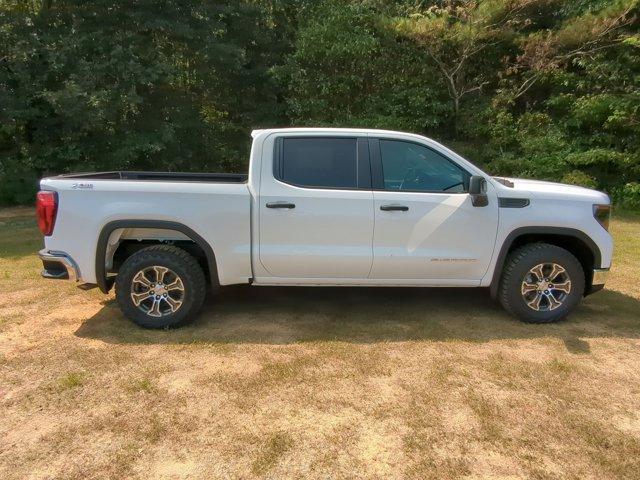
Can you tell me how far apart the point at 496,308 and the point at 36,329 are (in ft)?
14.2

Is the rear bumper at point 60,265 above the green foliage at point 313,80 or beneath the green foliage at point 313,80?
beneath

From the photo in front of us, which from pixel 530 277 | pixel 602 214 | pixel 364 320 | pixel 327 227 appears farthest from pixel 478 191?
pixel 364 320

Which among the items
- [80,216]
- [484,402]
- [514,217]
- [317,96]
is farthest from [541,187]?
[317,96]

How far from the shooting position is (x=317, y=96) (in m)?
14.2

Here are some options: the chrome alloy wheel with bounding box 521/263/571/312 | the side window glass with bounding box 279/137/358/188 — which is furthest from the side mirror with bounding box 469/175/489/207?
the side window glass with bounding box 279/137/358/188

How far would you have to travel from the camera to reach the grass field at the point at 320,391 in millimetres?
2797

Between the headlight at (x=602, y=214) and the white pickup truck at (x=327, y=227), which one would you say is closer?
the white pickup truck at (x=327, y=227)

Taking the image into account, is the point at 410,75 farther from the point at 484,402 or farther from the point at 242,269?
the point at 484,402

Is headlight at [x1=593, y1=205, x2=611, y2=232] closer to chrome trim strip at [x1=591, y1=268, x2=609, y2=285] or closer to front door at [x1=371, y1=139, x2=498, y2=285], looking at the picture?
chrome trim strip at [x1=591, y1=268, x2=609, y2=285]

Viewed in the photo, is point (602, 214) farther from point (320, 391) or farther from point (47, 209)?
point (47, 209)

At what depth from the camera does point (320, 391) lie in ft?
11.5

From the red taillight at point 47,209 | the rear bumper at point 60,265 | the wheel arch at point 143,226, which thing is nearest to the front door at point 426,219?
the wheel arch at point 143,226

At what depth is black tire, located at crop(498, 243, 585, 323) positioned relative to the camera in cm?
464

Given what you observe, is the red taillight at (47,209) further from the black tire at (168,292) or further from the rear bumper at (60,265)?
the black tire at (168,292)
